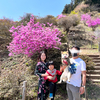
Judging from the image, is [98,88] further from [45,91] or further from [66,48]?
[45,91]

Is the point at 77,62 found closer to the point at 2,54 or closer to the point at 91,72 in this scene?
the point at 91,72

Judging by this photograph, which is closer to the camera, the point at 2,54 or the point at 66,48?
the point at 66,48

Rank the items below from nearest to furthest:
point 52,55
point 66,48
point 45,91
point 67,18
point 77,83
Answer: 1. point 77,83
2. point 45,91
3. point 52,55
4. point 66,48
5. point 67,18

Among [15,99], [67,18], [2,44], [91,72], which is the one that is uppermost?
[67,18]

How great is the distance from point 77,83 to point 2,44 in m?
6.67

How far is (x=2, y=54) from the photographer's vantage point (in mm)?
6500

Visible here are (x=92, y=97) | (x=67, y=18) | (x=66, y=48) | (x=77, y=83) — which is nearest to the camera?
(x=77, y=83)

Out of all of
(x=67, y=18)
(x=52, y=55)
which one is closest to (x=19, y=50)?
(x=52, y=55)

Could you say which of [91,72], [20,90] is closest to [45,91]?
[20,90]

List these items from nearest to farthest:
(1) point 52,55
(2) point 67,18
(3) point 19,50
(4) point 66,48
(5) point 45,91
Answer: (5) point 45,91 → (3) point 19,50 → (1) point 52,55 → (4) point 66,48 → (2) point 67,18

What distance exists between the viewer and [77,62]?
1629 millimetres

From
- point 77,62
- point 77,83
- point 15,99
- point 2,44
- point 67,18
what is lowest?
point 15,99

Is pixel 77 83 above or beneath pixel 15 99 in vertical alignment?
above

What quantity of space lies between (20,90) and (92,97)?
2801mm
